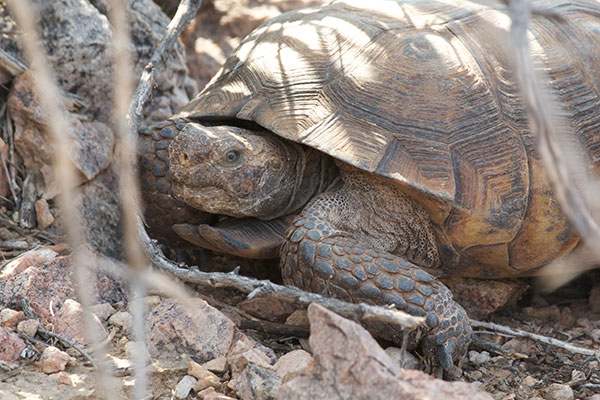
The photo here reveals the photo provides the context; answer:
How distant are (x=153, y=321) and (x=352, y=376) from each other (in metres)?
0.98

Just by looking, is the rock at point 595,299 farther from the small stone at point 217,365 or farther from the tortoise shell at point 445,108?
the small stone at point 217,365

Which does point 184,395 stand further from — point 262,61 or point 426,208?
point 262,61

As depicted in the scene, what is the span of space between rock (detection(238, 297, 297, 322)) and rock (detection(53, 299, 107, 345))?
2.04 feet

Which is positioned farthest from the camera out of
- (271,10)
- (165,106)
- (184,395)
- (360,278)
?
(271,10)

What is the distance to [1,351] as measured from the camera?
2.05 meters

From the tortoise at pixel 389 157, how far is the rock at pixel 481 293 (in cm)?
10

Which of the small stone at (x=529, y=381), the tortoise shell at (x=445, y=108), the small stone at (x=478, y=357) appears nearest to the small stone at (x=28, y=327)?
the tortoise shell at (x=445, y=108)

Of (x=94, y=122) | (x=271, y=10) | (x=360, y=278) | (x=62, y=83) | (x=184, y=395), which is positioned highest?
(x=271, y=10)

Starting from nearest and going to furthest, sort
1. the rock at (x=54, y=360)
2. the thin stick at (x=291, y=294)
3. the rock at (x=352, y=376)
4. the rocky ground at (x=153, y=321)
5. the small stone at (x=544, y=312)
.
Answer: the rock at (x=352, y=376)
the rocky ground at (x=153, y=321)
the thin stick at (x=291, y=294)
the rock at (x=54, y=360)
the small stone at (x=544, y=312)

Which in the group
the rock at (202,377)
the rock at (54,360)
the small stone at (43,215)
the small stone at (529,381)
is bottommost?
the small stone at (529,381)

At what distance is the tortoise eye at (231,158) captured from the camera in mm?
2623

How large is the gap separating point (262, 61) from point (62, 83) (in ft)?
3.59

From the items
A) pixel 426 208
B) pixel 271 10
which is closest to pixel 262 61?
pixel 426 208

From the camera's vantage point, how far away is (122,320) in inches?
92.0
